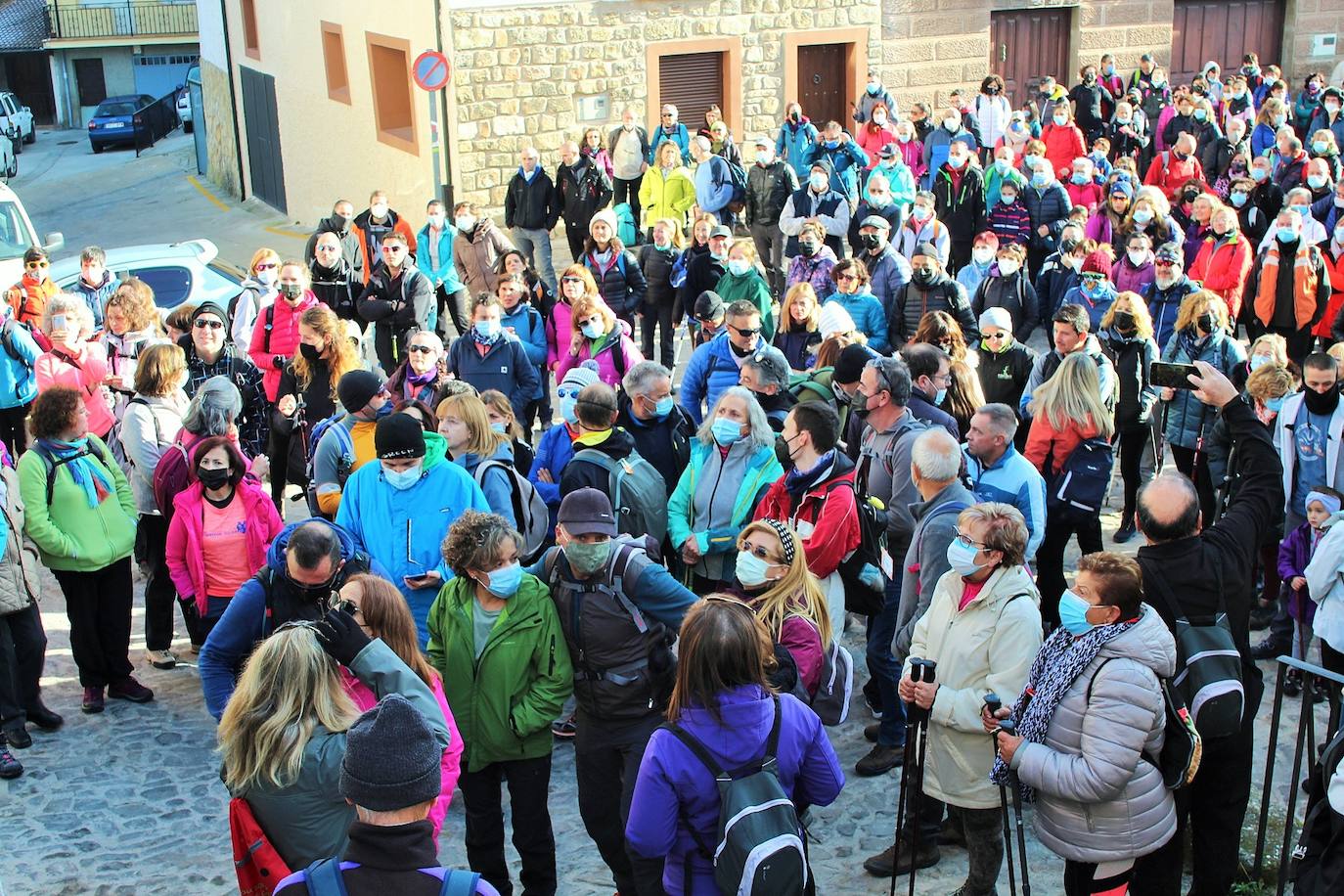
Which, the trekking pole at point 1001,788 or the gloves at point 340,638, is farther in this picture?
the trekking pole at point 1001,788

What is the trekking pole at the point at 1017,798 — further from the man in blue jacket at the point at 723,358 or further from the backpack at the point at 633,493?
the man in blue jacket at the point at 723,358

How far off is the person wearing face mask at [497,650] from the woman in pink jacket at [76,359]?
5.27 meters

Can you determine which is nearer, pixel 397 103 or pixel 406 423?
pixel 406 423

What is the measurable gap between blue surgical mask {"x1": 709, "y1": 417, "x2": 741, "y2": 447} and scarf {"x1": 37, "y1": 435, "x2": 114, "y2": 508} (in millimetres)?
3139

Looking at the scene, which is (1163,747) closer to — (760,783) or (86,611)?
(760,783)

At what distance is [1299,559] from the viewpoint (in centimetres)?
725

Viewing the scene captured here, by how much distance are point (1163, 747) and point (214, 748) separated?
4704 millimetres

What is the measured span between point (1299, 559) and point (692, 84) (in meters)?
15.2

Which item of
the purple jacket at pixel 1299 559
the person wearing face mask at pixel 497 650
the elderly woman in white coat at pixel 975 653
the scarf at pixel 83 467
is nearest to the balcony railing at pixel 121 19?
the scarf at pixel 83 467

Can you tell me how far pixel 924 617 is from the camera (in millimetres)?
5555

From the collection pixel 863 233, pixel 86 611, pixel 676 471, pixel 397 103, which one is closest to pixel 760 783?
pixel 676 471

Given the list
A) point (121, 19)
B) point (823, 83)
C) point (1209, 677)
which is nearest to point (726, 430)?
point (1209, 677)

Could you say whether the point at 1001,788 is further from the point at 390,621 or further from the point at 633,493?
the point at 633,493

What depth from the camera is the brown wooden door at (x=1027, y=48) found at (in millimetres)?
24641
